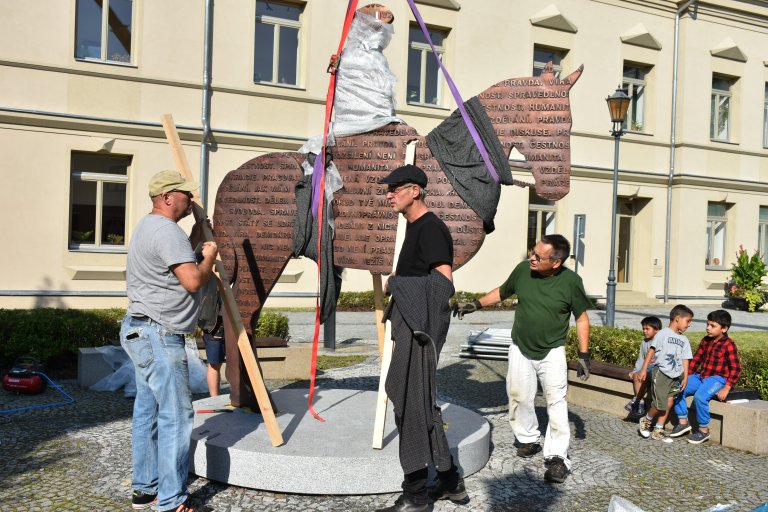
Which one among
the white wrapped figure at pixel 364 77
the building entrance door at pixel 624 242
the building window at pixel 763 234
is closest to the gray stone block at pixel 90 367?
the white wrapped figure at pixel 364 77

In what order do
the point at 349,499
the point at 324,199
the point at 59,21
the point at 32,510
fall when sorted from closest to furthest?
1. the point at 32,510
2. the point at 349,499
3. the point at 324,199
4. the point at 59,21

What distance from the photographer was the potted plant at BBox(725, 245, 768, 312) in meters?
19.3

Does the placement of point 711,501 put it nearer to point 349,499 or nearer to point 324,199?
point 349,499

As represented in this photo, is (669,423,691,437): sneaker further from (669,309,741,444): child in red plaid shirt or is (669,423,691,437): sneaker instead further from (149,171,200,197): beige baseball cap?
(149,171,200,197): beige baseball cap

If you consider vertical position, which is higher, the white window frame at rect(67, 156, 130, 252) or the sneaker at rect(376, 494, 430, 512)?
the white window frame at rect(67, 156, 130, 252)

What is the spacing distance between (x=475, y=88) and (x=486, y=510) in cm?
1446

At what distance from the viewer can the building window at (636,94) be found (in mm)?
19812

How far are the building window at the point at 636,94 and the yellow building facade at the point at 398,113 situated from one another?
0.14ft

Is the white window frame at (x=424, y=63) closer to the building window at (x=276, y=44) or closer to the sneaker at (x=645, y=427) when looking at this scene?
the building window at (x=276, y=44)

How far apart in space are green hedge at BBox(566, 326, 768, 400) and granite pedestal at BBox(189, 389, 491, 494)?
2.63 m

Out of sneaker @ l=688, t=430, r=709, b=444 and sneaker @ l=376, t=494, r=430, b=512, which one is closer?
sneaker @ l=376, t=494, r=430, b=512

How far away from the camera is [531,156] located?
4.75 m

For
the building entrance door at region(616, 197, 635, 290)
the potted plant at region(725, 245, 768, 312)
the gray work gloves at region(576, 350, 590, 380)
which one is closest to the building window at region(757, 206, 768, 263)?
the potted plant at region(725, 245, 768, 312)

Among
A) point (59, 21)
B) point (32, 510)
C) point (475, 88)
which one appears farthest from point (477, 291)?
point (32, 510)
